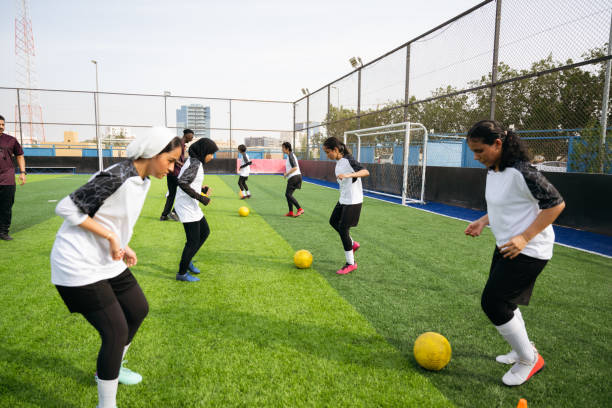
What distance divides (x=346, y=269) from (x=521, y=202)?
3010 millimetres

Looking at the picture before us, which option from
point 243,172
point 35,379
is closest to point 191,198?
point 35,379

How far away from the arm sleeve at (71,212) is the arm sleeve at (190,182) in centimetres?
254

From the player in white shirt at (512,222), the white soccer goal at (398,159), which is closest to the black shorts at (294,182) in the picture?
the white soccer goal at (398,159)

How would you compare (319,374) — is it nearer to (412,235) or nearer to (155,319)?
(155,319)

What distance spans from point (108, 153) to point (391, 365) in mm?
31471

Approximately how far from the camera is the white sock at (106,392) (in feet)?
6.64

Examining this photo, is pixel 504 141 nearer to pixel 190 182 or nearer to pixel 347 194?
pixel 347 194

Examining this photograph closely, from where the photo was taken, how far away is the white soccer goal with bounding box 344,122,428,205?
12758 millimetres

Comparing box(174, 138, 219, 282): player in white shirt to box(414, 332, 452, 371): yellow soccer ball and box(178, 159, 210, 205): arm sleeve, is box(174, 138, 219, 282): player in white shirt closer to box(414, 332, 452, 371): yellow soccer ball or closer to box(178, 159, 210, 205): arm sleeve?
box(178, 159, 210, 205): arm sleeve

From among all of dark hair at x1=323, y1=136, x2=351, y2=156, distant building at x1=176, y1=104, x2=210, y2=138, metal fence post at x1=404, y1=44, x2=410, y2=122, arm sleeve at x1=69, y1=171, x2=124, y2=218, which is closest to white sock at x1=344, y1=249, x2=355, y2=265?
dark hair at x1=323, y1=136, x2=351, y2=156

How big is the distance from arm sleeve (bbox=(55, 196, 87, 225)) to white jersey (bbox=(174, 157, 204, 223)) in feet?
8.54

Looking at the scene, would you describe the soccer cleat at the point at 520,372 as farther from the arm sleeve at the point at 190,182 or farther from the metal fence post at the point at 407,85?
the metal fence post at the point at 407,85

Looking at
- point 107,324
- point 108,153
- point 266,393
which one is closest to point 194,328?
point 266,393

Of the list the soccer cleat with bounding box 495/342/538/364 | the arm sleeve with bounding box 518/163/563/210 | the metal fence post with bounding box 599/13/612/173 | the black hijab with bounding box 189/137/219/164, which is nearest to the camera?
the arm sleeve with bounding box 518/163/563/210
